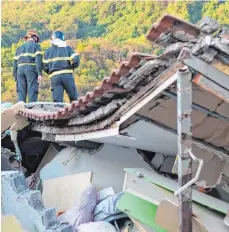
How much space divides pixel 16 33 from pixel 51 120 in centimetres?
3527

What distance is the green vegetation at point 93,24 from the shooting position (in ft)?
107

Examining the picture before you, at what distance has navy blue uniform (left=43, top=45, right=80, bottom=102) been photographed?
8266 millimetres

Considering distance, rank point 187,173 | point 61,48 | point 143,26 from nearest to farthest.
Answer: point 187,173, point 61,48, point 143,26

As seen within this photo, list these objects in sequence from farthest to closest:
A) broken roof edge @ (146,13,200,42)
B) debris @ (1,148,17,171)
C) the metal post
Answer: debris @ (1,148,17,171)
the metal post
broken roof edge @ (146,13,200,42)

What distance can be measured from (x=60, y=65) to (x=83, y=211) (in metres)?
3.76

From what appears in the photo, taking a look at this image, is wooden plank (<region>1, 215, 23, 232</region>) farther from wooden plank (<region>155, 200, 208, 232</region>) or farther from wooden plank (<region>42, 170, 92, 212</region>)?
wooden plank (<region>155, 200, 208, 232</region>)

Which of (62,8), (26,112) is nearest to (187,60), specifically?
(26,112)

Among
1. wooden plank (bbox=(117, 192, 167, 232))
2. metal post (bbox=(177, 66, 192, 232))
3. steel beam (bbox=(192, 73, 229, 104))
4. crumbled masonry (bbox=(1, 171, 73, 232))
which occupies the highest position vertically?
steel beam (bbox=(192, 73, 229, 104))

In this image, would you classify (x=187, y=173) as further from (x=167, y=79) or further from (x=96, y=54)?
(x=96, y=54)

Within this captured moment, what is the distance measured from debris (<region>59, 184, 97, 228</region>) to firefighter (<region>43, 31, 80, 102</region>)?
343 centimetres

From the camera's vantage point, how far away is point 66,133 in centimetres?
566

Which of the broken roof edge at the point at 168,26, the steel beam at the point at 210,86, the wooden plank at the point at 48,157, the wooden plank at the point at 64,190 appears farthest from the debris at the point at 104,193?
the broken roof edge at the point at 168,26

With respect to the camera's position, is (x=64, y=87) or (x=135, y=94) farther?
(x=64, y=87)

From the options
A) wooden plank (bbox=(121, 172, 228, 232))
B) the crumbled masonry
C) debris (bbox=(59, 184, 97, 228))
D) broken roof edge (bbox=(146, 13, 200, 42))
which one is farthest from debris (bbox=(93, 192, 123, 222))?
→ broken roof edge (bbox=(146, 13, 200, 42))
